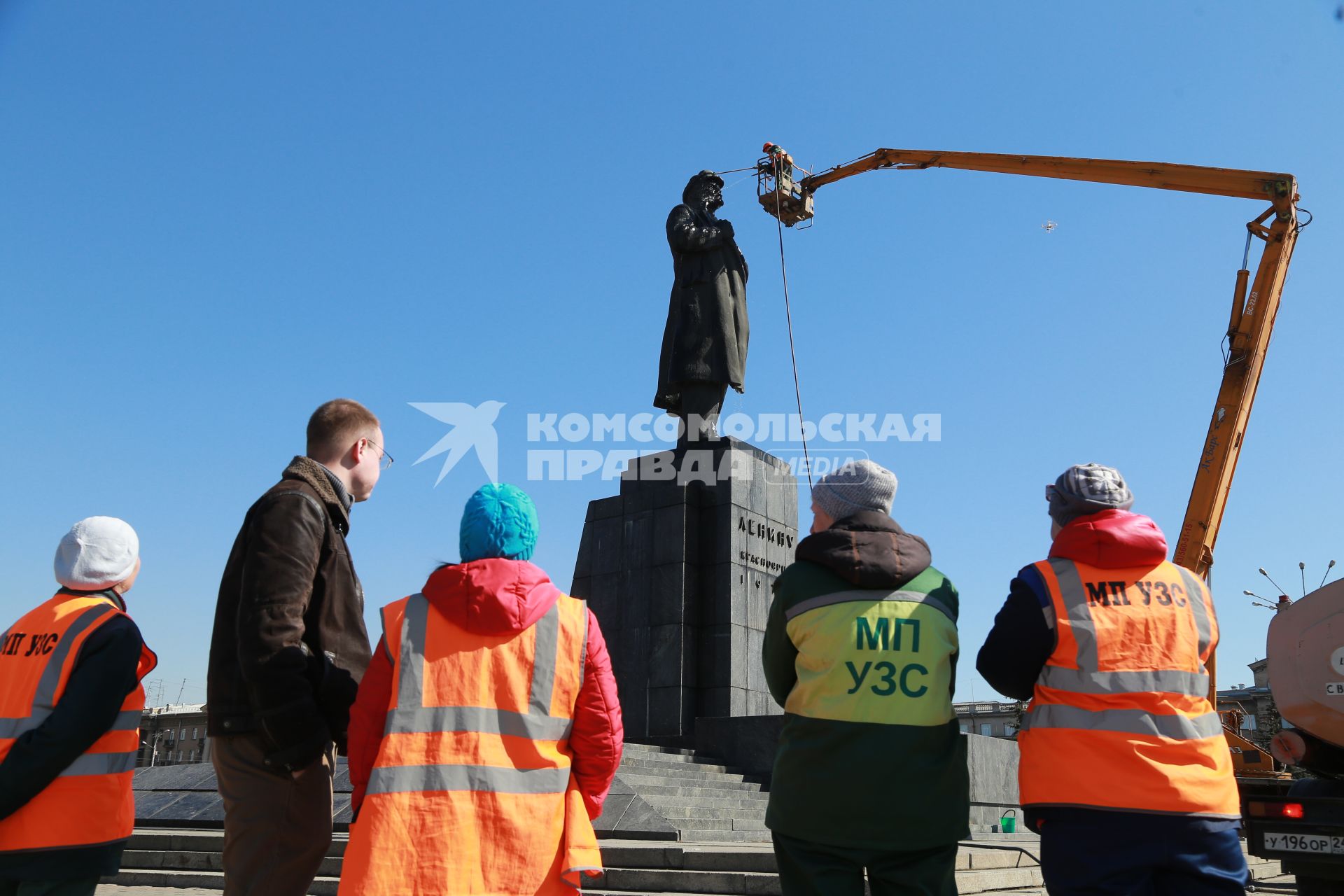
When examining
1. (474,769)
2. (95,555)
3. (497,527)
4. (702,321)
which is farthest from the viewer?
(702,321)

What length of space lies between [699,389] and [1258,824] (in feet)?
28.2

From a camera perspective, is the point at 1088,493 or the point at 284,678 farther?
the point at 1088,493

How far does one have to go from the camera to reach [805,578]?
→ 298 cm

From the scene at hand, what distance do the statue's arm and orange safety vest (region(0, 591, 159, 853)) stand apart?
10.1m

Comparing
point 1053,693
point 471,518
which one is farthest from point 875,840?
point 471,518

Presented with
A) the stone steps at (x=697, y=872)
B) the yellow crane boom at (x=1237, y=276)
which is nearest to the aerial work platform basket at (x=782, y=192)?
the yellow crane boom at (x=1237, y=276)

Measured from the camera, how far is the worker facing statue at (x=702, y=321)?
1238 cm

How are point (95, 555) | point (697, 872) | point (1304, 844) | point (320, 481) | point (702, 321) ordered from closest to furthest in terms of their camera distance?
point (320, 481) < point (95, 555) < point (1304, 844) < point (697, 872) < point (702, 321)

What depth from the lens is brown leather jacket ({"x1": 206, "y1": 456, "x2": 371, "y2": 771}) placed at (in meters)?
2.81

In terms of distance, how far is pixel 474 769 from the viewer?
2.54 m

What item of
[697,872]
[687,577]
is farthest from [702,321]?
[697,872]

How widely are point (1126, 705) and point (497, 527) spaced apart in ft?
5.67

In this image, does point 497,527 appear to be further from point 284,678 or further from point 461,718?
point 284,678

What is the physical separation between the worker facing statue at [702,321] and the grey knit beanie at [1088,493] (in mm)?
9096
